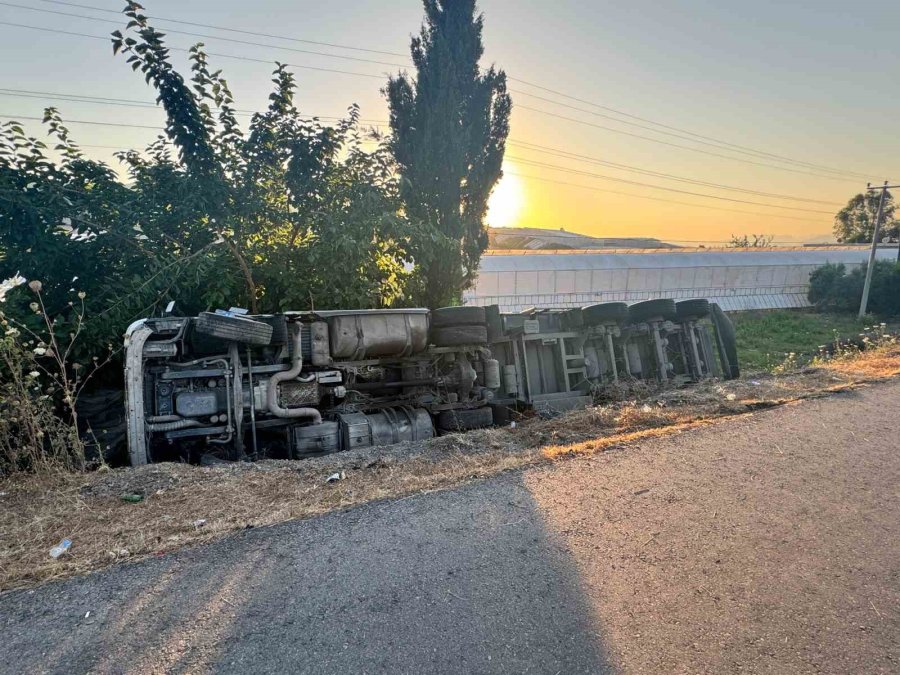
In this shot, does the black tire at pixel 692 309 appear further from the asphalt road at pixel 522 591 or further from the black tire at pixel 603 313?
the asphalt road at pixel 522 591

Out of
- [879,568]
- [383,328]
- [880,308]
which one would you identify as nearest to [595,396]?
[383,328]

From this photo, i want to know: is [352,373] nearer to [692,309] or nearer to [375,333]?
[375,333]

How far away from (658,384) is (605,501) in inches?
221

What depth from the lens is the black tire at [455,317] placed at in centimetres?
700

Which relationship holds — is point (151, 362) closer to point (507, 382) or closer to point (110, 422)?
point (110, 422)

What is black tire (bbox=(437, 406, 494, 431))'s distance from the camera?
6746 mm

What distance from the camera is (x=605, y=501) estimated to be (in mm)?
3385

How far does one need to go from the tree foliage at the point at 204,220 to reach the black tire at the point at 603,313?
10.0 feet

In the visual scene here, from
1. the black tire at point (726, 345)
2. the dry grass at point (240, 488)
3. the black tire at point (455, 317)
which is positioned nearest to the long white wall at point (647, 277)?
the black tire at point (726, 345)

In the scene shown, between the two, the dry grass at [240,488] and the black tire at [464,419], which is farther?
the black tire at [464,419]

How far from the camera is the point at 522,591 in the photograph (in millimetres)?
2387

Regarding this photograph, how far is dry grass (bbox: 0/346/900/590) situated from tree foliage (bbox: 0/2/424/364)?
11.1 feet

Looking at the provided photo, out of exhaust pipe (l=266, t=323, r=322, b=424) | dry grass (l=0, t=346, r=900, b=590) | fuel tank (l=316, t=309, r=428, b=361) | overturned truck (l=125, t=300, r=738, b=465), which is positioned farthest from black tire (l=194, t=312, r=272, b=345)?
dry grass (l=0, t=346, r=900, b=590)

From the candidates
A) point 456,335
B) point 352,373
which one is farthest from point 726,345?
point 352,373
